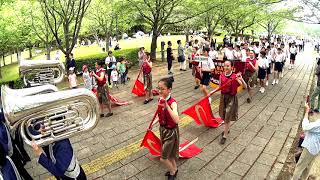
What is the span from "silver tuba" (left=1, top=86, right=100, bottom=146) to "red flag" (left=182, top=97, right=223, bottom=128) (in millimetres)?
3952

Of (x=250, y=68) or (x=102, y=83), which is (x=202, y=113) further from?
(x=250, y=68)

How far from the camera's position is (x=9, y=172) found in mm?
3000

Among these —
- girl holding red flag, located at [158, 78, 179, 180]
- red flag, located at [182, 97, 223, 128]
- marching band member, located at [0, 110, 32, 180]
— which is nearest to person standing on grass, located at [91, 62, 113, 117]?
red flag, located at [182, 97, 223, 128]

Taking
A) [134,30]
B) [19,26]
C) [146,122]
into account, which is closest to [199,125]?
[146,122]

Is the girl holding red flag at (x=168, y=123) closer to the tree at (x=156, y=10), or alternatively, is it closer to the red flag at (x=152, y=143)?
the red flag at (x=152, y=143)

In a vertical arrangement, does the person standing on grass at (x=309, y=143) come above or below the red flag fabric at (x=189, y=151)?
above

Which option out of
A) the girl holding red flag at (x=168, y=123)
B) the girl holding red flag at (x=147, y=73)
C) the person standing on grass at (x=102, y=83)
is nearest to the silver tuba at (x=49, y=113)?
the girl holding red flag at (x=168, y=123)

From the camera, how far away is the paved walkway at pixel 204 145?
5.29 metres

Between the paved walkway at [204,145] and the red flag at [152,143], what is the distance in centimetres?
28

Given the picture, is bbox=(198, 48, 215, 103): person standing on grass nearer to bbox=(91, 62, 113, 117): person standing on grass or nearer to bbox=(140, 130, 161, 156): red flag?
bbox=(91, 62, 113, 117): person standing on grass

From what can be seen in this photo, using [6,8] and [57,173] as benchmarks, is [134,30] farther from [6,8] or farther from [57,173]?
[57,173]

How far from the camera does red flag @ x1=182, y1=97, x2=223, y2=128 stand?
7.02m

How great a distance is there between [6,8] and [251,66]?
19.9m

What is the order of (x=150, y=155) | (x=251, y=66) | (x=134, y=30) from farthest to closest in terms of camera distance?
(x=134, y=30) < (x=251, y=66) < (x=150, y=155)
